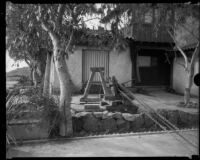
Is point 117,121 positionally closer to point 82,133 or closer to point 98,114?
point 98,114

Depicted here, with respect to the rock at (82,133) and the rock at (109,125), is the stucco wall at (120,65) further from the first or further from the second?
the rock at (82,133)

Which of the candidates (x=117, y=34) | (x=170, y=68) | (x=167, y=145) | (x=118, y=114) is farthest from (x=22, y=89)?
(x=170, y=68)

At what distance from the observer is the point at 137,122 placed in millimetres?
5922

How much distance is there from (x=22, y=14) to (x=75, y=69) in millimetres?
6726

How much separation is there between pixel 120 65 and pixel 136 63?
3.32 ft

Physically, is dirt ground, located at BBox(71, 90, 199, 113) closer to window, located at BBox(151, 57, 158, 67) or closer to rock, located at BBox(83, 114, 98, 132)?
rock, located at BBox(83, 114, 98, 132)

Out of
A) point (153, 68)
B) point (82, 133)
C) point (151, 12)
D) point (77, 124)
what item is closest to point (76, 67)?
point (153, 68)

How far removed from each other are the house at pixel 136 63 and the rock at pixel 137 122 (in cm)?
414

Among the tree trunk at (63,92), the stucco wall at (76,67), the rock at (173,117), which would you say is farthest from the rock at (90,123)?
the stucco wall at (76,67)

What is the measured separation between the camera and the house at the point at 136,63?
1035 centimetres

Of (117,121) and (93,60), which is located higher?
(93,60)

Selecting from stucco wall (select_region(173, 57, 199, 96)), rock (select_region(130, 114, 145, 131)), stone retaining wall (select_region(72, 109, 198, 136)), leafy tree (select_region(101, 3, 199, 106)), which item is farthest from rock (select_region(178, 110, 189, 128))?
stucco wall (select_region(173, 57, 199, 96))
